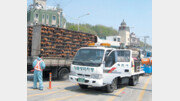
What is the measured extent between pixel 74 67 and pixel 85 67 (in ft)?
2.21

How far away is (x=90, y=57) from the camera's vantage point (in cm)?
852

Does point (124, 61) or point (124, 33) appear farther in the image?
point (124, 33)

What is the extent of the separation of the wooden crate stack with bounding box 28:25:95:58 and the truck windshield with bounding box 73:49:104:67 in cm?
351

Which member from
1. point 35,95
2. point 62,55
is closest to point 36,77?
point 35,95

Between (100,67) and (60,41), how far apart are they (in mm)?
5347

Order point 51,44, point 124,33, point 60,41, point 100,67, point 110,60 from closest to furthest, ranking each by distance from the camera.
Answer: point 100,67, point 110,60, point 51,44, point 60,41, point 124,33

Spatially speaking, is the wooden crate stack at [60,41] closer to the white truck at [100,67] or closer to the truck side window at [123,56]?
the white truck at [100,67]

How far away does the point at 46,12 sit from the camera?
46.9 meters

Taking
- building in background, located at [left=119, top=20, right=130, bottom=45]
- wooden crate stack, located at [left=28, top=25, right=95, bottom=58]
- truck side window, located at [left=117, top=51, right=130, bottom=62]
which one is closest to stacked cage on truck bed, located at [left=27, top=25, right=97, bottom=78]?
wooden crate stack, located at [left=28, top=25, right=95, bottom=58]

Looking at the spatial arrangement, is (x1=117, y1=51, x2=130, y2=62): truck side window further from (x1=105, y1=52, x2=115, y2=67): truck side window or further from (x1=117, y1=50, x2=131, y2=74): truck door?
(x1=105, y1=52, x2=115, y2=67): truck side window

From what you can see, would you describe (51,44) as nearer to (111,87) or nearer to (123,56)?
(123,56)

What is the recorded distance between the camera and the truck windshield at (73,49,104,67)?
8180 mm

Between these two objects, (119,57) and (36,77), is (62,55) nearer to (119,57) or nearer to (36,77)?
(36,77)

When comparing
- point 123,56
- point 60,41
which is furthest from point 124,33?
point 123,56
